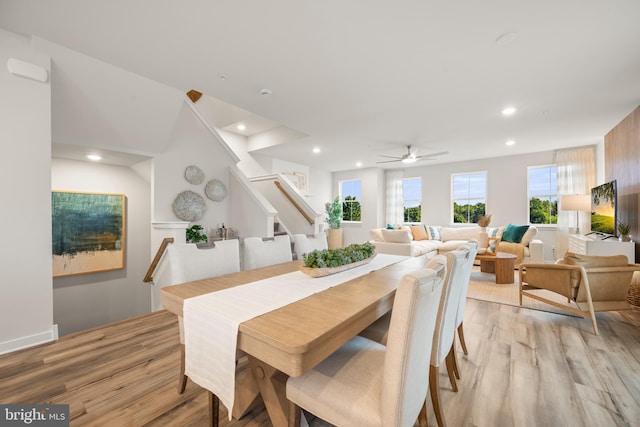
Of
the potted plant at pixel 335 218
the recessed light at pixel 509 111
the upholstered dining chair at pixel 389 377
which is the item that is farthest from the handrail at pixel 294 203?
the upholstered dining chair at pixel 389 377

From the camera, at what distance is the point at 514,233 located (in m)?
5.68

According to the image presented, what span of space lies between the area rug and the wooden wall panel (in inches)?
47.4

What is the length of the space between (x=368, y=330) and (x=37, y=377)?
2.30 meters

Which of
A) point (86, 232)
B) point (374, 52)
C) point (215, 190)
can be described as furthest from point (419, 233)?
point (86, 232)

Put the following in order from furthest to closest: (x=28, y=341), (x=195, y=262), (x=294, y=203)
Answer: (x=294, y=203), (x=28, y=341), (x=195, y=262)

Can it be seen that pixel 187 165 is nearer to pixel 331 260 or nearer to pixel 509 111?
pixel 331 260

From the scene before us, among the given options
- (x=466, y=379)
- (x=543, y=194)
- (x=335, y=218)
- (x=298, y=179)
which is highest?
(x=298, y=179)

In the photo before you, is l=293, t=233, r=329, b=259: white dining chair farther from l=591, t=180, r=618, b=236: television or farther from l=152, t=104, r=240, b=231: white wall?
l=591, t=180, r=618, b=236: television

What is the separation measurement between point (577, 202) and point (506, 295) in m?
2.73

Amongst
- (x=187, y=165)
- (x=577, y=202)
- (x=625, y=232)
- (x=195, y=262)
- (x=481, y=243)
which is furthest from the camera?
(x=481, y=243)

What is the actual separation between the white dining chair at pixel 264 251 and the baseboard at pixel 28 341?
1865 mm

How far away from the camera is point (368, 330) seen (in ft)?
5.42

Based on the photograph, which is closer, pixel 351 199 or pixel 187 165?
pixel 187 165

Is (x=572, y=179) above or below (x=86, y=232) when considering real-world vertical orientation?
above
